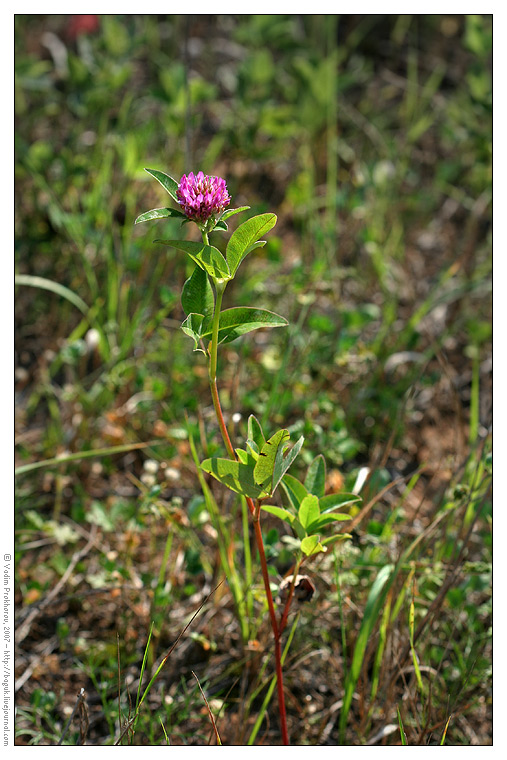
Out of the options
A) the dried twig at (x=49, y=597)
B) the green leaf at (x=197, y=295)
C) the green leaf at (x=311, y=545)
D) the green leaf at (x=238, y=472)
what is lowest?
the dried twig at (x=49, y=597)

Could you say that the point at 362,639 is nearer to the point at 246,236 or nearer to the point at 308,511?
the point at 308,511

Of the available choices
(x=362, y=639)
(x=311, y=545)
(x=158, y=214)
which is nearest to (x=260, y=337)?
(x=362, y=639)

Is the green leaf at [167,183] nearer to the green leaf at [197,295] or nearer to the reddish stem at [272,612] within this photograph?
the green leaf at [197,295]

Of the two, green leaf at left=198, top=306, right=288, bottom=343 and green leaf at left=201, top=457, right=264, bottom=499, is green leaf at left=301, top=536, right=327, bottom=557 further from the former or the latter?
green leaf at left=198, top=306, right=288, bottom=343

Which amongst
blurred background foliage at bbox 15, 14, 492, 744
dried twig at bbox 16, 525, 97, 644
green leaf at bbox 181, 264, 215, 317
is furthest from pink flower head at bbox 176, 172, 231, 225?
dried twig at bbox 16, 525, 97, 644

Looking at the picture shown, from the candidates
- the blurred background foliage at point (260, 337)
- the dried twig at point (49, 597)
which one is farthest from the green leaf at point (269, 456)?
the dried twig at point (49, 597)

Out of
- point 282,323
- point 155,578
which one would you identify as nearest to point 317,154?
point 155,578

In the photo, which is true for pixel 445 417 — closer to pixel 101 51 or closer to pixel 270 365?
pixel 270 365
